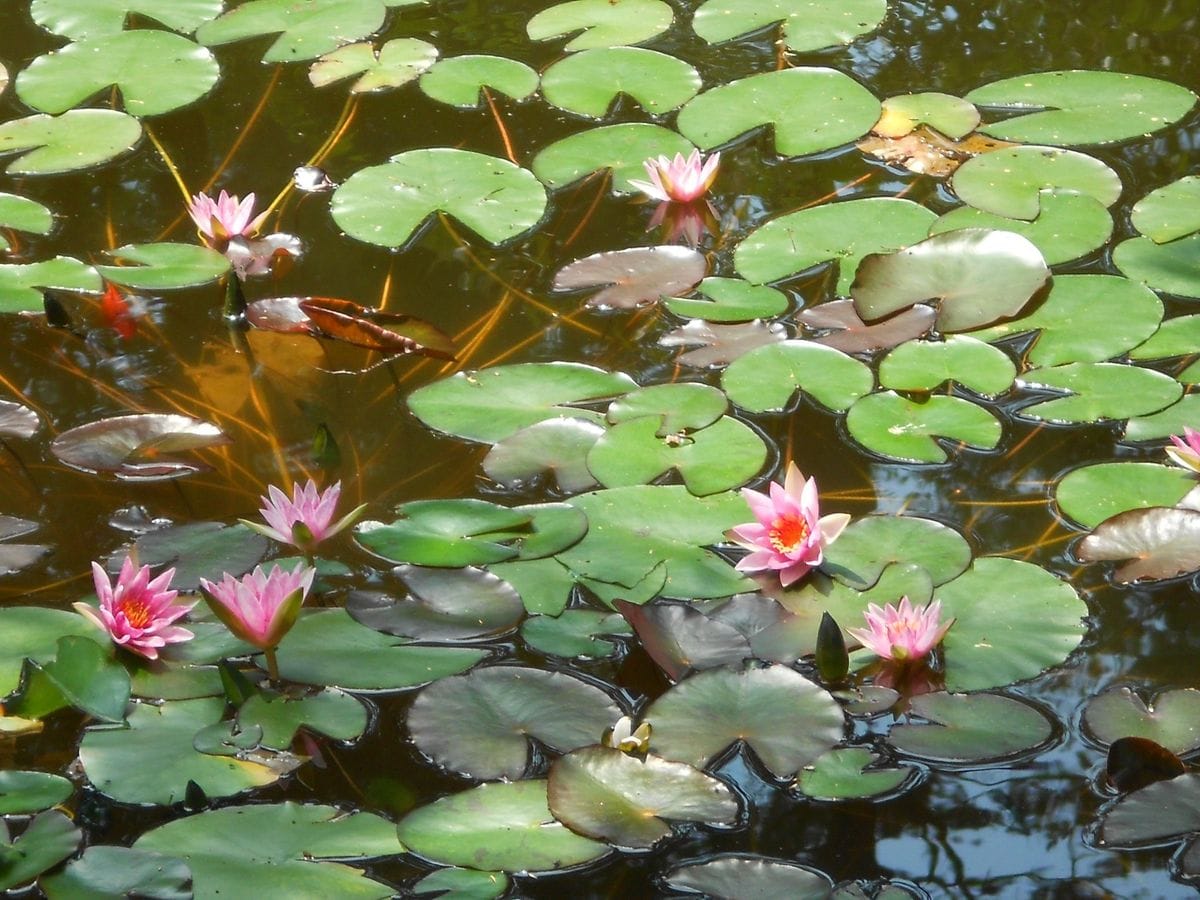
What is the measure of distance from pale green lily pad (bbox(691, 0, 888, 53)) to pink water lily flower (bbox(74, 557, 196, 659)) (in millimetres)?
2394

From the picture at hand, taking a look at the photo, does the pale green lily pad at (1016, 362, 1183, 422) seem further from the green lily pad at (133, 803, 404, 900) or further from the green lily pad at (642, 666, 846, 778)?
the green lily pad at (133, 803, 404, 900)

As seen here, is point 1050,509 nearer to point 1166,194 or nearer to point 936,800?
point 936,800

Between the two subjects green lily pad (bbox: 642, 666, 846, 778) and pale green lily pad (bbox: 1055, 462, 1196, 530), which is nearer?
green lily pad (bbox: 642, 666, 846, 778)

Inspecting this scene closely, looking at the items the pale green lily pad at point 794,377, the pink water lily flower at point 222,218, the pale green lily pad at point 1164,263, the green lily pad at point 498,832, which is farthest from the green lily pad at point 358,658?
the pale green lily pad at point 1164,263

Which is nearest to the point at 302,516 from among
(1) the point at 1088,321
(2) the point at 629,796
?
(2) the point at 629,796

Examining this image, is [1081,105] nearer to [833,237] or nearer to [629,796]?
[833,237]

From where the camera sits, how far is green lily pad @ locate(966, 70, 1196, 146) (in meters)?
3.24

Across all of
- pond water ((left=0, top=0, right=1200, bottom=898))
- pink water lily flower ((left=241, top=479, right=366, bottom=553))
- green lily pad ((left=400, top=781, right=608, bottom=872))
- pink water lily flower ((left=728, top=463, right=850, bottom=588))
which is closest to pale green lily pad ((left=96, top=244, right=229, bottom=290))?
pond water ((left=0, top=0, right=1200, bottom=898))

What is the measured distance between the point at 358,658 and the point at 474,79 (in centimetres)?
209

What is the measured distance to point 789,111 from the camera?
133 inches

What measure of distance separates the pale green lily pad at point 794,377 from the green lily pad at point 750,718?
0.71 metres

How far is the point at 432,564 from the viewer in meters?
2.19

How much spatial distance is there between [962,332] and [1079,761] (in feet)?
3.51

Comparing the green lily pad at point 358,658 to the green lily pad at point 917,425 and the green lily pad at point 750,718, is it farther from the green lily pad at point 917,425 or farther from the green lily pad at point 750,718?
the green lily pad at point 917,425
